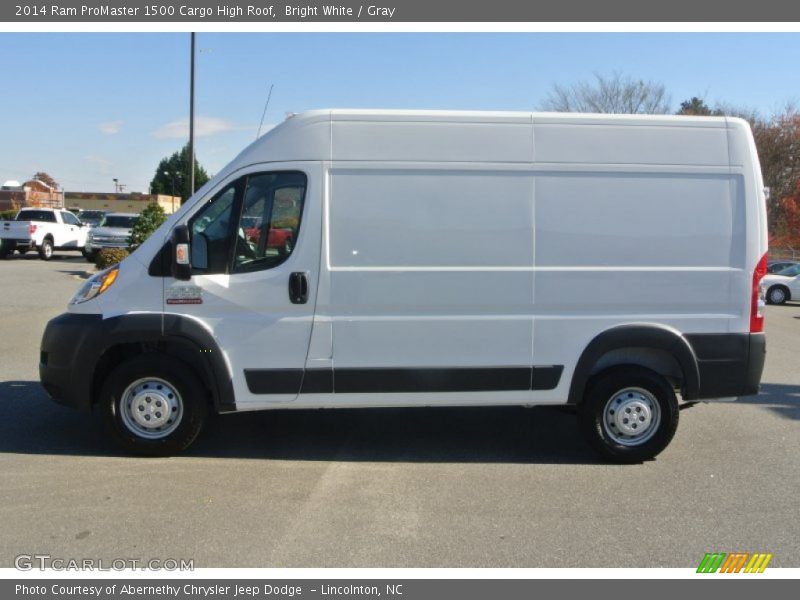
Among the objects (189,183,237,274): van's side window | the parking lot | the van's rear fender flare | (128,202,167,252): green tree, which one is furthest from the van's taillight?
(128,202,167,252): green tree

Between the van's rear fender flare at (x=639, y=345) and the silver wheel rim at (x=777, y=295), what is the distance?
1983 cm

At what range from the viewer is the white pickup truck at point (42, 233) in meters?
26.8

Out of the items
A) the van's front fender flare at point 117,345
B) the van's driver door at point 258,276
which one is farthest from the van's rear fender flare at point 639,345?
the van's front fender flare at point 117,345

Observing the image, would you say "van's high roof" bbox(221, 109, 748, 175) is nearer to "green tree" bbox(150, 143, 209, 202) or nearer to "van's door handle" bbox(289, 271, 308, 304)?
"van's door handle" bbox(289, 271, 308, 304)

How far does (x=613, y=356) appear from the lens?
6031mm

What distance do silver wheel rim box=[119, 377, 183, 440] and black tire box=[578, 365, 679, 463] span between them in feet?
10.7

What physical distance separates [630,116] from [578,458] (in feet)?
9.19

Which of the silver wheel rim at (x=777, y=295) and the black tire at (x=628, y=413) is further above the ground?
the silver wheel rim at (x=777, y=295)

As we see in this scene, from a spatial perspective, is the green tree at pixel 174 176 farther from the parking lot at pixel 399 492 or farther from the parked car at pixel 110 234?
the parking lot at pixel 399 492

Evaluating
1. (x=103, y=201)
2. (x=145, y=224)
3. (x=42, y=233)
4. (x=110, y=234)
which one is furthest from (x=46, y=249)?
(x=103, y=201)

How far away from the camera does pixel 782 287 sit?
76.2 ft

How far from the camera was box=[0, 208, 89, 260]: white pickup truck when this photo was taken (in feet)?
87.8

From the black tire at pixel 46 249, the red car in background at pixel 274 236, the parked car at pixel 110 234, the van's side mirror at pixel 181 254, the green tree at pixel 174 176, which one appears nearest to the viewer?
the van's side mirror at pixel 181 254

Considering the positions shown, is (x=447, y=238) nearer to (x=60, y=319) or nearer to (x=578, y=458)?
(x=578, y=458)
